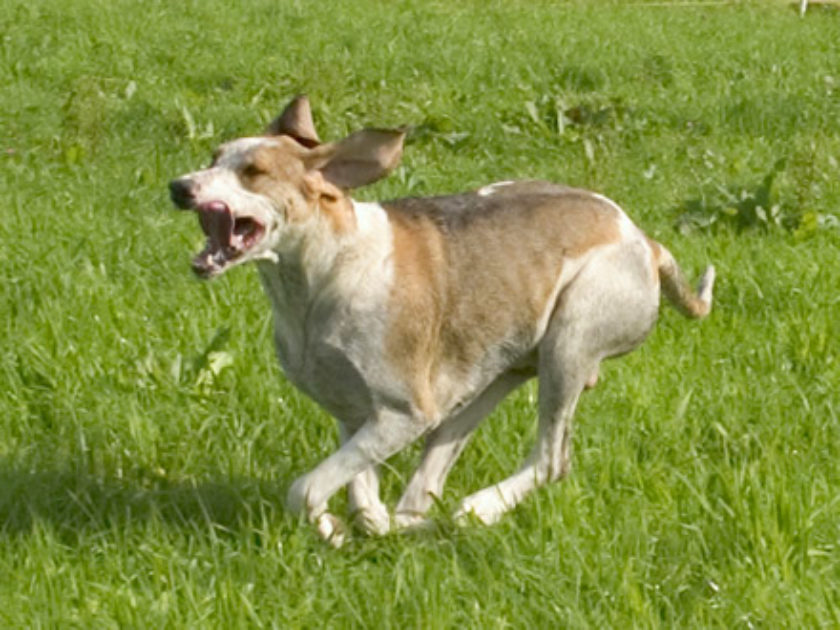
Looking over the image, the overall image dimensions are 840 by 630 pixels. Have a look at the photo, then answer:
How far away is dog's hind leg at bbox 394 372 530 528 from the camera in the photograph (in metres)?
Result: 5.30

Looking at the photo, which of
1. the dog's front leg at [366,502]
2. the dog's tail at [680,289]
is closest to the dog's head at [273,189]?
the dog's front leg at [366,502]

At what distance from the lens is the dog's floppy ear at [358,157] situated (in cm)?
490

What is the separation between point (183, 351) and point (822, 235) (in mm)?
3733

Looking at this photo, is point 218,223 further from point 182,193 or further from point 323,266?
point 323,266

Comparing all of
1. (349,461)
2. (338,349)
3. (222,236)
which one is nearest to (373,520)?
A: (349,461)

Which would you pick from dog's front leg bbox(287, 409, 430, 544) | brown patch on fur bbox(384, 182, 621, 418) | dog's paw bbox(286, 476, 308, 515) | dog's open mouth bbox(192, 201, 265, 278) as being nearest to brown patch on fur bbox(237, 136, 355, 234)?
dog's open mouth bbox(192, 201, 265, 278)

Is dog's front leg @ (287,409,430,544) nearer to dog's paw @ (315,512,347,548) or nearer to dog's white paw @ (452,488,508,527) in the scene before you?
dog's paw @ (315,512,347,548)

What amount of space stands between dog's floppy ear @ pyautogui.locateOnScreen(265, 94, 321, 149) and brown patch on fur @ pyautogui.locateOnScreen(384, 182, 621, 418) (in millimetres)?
333

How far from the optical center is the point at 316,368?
4930mm

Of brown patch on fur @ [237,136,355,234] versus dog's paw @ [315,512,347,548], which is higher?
brown patch on fur @ [237,136,355,234]

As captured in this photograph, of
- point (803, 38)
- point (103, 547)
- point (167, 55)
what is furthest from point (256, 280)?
point (803, 38)

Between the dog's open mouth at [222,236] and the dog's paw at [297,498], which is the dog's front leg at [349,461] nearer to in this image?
the dog's paw at [297,498]

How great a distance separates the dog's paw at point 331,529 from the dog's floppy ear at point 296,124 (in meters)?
1.08

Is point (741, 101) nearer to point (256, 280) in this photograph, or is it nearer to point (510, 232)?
point (256, 280)
